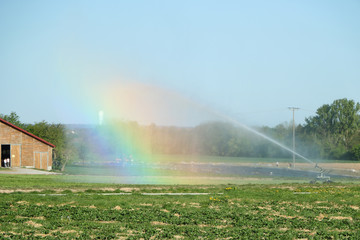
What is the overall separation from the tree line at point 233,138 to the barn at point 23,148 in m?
27.5

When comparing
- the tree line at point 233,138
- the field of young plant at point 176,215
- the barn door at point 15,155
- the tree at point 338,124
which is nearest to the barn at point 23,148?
the barn door at point 15,155

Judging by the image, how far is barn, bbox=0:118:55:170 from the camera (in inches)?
2542

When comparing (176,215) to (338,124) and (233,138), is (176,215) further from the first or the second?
(338,124)

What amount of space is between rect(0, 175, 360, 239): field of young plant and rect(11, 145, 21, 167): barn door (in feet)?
125

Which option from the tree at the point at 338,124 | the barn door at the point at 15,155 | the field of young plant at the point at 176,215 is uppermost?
the tree at the point at 338,124

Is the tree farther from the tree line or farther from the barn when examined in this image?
the barn

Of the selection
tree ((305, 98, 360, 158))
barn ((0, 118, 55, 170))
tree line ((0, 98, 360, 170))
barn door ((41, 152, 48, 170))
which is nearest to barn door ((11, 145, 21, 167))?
barn ((0, 118, 55, 170))

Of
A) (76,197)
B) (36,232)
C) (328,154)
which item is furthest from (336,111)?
(36,232)

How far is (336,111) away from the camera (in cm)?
12438

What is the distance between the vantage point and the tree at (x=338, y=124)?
123m

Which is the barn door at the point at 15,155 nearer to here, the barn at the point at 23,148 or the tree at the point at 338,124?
the barn at the point at 23,148

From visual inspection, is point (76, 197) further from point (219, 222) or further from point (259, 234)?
point (259, 234)

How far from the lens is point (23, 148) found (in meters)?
65.8

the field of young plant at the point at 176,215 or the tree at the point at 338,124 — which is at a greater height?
the tree at the point at 338,124
